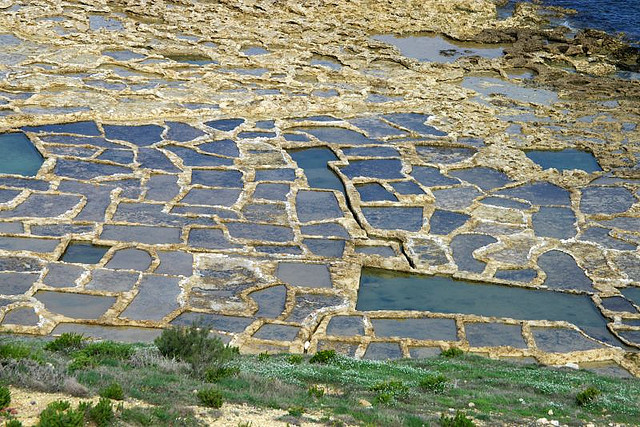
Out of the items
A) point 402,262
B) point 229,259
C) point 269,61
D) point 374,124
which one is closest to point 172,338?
point 229,259

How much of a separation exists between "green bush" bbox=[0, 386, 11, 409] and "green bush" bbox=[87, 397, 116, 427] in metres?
0.79

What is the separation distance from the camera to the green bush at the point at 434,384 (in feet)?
36.8

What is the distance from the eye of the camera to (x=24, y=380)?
923 centimetres

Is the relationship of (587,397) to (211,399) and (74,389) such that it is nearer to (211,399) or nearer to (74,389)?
(211,399)

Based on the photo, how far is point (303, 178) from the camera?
19.9 metres

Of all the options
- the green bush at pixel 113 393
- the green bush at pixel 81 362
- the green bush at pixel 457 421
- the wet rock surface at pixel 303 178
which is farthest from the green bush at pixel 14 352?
the green bush at pixel 457 421

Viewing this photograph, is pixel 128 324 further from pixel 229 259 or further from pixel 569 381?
pixel 569 381

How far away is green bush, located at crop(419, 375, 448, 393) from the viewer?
36.8 ft

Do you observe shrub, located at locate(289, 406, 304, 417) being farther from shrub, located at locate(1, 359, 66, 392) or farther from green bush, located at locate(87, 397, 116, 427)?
shrub, located at locate(1, 359, 66, 392)

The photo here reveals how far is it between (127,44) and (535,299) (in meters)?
16.2

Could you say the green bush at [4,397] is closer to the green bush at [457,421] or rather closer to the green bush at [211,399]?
the green bush at [211,399]

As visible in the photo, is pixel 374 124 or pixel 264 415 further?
pixel 374 124

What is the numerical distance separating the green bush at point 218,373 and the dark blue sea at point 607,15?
25810 millimetres

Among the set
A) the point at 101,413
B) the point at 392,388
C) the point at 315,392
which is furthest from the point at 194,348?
the point at 101,413
